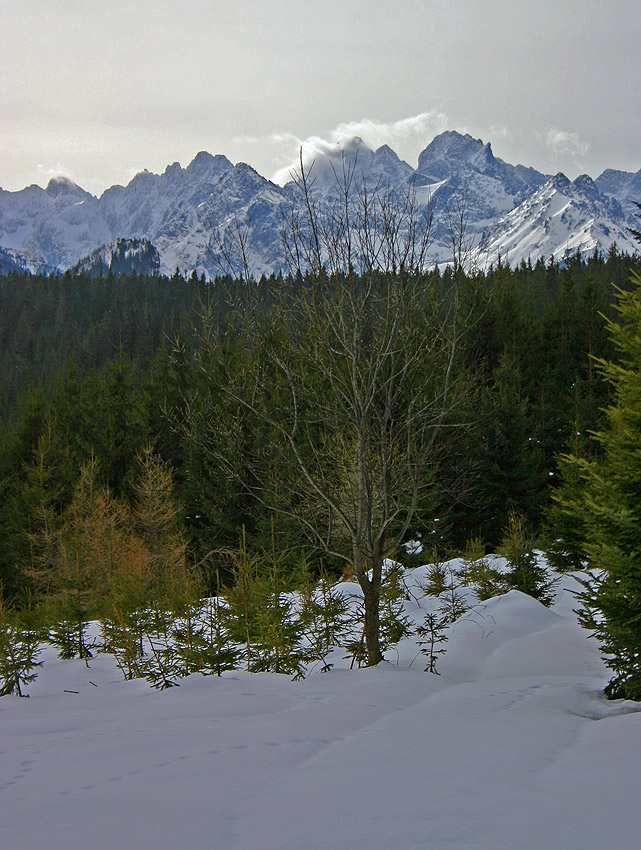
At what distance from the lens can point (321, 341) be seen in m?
7.40

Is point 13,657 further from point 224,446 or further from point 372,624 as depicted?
point 224,446

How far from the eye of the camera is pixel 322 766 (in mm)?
3627

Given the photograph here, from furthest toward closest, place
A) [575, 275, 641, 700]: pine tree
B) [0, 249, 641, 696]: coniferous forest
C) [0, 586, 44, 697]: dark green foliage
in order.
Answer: [0, 249, 641, 696]: coniferous forest
[0, 586, 44, 697]: dark green foliage
[575, 275, 641, 700]: pine tree

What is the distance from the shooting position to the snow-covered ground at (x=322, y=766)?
8.63 ft

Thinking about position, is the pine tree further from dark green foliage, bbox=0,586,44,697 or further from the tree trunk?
dark green foliage, bbox=0,586,44,697

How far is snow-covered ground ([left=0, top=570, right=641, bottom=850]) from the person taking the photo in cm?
263

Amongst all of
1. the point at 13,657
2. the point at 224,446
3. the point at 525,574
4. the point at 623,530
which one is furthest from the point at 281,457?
the point at 623,530

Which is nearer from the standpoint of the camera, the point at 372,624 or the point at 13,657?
the point at 13,657

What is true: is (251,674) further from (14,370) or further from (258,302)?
(14,370)

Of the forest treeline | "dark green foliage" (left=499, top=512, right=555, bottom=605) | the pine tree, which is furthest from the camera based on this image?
the forest treeline

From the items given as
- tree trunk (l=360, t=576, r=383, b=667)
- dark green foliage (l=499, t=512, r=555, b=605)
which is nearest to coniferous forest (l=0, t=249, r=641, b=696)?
tree trunk (l=360, t=576, r=383, b=667)

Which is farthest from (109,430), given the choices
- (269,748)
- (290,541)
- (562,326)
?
(269,748)

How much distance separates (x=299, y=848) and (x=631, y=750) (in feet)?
7.59

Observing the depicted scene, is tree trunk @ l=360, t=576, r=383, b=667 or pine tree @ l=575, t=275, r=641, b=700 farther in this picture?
tree trunk @ l=360, t=576, r=383, b=667
